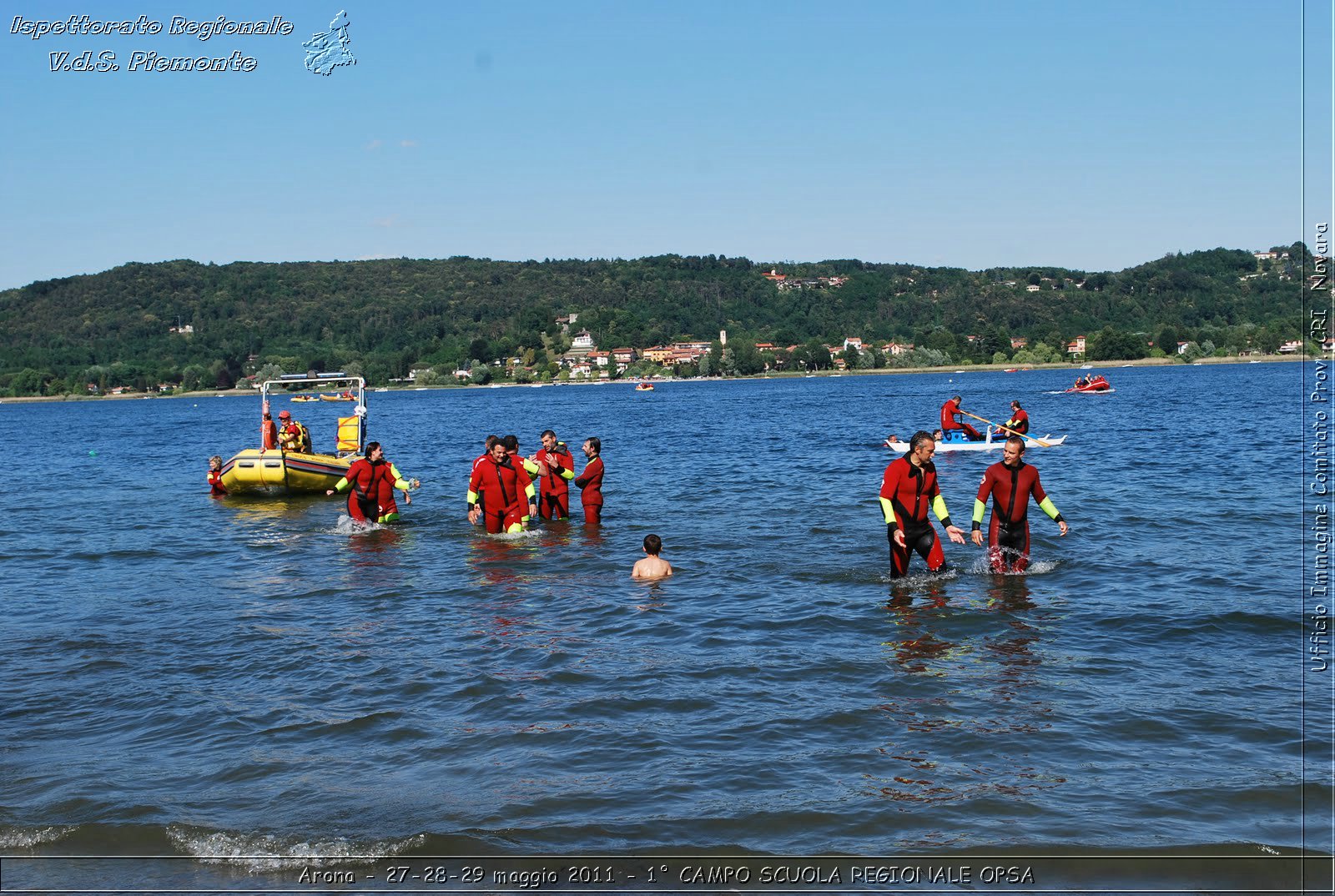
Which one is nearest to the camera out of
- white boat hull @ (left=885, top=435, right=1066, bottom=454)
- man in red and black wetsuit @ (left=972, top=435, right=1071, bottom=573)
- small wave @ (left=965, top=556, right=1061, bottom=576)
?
man in red and black wetsuit @ (left=972, top=435, right=1071, bottom=573)

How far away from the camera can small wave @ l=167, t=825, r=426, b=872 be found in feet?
20.8

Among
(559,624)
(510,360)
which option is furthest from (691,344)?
(559,624)

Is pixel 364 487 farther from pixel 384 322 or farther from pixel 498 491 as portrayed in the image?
pixel 384 322

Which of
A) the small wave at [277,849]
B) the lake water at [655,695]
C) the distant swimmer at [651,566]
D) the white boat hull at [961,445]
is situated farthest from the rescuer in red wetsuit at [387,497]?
the white boat hull at [961,445]

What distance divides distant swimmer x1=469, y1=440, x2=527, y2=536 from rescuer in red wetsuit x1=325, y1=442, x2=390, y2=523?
6.04ft

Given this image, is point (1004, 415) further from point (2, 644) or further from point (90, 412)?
point (90, 412)

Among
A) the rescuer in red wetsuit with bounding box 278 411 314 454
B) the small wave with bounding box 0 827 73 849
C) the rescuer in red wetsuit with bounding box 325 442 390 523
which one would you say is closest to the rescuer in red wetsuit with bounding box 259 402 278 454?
the rescuer in red wetsuit with bounding box 278 411 314 454

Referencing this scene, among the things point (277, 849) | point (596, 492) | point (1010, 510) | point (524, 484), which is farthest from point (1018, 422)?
point (277, 849)

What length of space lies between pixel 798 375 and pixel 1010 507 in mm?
157004

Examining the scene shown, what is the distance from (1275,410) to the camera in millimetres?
50156

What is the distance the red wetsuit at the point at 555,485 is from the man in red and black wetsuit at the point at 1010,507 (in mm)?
6852

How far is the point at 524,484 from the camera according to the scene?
16453 mm

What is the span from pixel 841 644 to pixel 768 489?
13.7 metres

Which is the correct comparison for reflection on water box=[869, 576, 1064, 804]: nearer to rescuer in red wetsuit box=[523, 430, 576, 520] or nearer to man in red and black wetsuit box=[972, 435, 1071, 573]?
man in red and black wetsuit box=[972, 435, 1071, 573]
